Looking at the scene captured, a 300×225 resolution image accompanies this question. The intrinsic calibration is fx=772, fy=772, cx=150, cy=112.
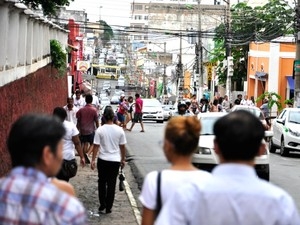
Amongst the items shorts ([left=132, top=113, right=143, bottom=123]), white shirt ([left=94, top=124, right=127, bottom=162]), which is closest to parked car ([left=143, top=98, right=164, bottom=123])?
shorts ([left=132, top=113, right=143, bottom=123])

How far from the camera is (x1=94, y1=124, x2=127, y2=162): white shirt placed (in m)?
11.3

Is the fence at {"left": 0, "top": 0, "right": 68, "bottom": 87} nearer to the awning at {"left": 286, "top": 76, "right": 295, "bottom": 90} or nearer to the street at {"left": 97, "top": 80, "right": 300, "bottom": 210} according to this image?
the street at {"left": 97, "top": 80, "right": 300, "bottom": 210}

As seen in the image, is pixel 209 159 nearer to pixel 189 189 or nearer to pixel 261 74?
pixel 189 189

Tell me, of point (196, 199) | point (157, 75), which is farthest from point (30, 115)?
point (157, 75)

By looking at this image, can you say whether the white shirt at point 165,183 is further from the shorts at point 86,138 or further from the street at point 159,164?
the shorts at point 86,138

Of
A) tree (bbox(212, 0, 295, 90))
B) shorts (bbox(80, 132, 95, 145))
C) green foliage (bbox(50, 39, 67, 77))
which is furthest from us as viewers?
tree (bbox(212, 0, 295, 90))

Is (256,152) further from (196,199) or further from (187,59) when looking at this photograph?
(187,59)

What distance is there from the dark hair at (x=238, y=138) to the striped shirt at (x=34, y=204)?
33.7 inches

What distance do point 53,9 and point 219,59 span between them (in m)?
42.5

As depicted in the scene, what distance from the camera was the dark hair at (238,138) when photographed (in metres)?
4.16

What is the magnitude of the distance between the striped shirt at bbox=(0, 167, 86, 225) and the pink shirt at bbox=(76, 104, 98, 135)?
13445mm

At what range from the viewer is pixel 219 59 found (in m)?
63.1

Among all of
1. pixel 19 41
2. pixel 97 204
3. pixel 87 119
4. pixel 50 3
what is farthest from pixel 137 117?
pixel 97 204

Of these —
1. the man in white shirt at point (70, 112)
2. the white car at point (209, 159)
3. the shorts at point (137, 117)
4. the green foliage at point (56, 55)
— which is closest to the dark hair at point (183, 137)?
the white car at point (209, 159)
